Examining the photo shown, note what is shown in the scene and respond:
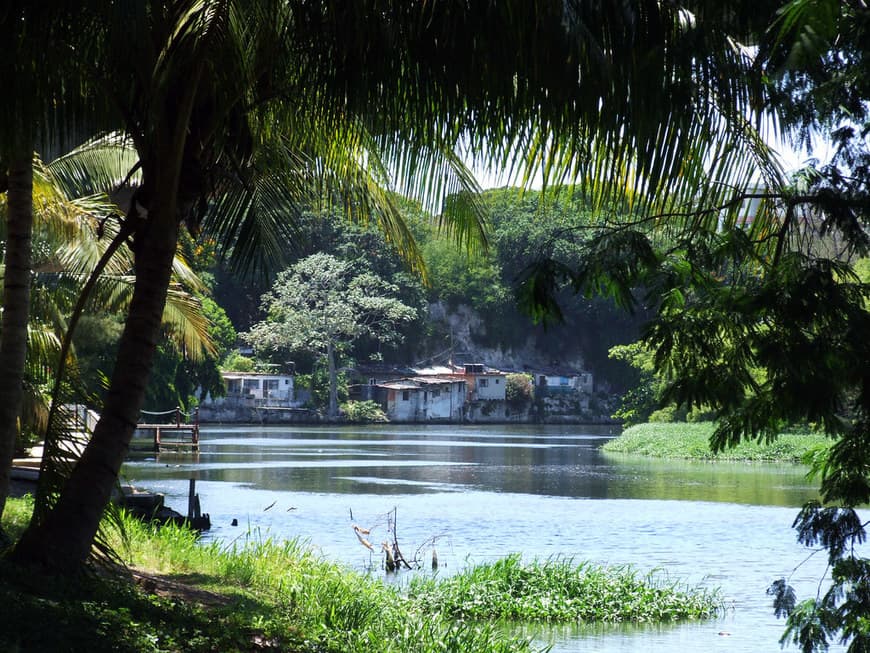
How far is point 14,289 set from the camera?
8.20 m

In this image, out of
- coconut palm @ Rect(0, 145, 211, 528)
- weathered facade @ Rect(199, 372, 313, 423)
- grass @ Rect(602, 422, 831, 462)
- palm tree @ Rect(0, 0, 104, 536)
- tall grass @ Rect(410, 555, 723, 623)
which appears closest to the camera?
palm tree @ Rect(0, 0, 104, 536)

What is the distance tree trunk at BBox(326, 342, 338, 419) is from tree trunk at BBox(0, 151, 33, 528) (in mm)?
68261

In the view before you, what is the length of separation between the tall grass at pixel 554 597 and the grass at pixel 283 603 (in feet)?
0.06

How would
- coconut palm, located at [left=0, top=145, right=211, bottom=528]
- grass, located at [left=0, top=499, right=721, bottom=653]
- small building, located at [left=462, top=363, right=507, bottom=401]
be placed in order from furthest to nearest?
small building, located at [left=462, top=363, right=507, bottom=401] < coconut palm, located at [left=0, top=145, right=211, bottom=528] < grass, located at [left=0, top=499, right=721, bottom=653]

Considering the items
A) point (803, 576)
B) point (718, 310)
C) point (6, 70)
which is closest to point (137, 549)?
point (6, 70)

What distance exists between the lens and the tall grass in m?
13.7

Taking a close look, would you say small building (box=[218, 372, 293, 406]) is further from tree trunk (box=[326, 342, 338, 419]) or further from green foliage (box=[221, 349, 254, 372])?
tree trunk (box=[326, 342, 338, 419])

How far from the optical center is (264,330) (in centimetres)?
7744

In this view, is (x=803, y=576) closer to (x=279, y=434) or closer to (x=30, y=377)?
(x=30, y=377)

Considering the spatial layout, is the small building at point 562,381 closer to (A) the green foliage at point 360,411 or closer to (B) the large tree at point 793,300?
(A) the green foliage at point 360,411

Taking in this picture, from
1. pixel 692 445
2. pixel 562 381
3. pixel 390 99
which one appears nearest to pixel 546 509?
pixel 692 445

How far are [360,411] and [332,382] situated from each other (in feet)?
10.2

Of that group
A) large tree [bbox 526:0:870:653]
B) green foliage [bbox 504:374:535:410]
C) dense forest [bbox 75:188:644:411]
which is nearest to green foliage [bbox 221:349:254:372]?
dense forest [bbox 75:188:644:411]

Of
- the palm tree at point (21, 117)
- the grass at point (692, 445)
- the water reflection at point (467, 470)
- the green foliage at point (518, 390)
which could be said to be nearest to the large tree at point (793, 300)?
the palm tree at point (21, 117)
